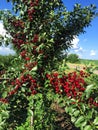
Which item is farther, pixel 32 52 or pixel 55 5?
pixel 55 5

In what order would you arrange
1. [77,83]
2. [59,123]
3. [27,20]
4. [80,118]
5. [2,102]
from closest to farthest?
1. [80,118]
2. [77,83]
3. [2,102]
4. [27,20]
5. [59,123]

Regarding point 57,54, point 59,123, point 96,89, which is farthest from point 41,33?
point 59,123

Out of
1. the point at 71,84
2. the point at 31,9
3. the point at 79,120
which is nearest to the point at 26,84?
the point at 71,84

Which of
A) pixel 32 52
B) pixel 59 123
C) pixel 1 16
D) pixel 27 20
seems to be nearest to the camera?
pixel 32 52

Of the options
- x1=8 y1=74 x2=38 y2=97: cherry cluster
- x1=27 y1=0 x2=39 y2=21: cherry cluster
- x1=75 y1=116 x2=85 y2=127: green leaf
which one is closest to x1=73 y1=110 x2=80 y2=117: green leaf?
x1=75 y1=116 x2=85 y2=127: green leaf

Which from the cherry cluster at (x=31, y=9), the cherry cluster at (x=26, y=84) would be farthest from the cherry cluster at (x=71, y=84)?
the cherry cluster at (x=31, y=9)

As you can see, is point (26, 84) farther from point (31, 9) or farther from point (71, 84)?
point (31, 9)

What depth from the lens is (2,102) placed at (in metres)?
4.73

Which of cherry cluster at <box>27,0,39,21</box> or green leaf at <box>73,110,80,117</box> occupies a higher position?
cherry cluster at <box>27,0,39,21</box>

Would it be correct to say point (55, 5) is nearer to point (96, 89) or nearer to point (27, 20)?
point (27, 20)

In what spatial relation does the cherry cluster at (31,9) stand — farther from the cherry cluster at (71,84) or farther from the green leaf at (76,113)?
the green leaf at (76,113)

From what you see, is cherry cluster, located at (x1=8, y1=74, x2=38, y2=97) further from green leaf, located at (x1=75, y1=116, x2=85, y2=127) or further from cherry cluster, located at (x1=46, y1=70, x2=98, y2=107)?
green leaf, located at (x1=75, y1=116, x2=85, y2=127)

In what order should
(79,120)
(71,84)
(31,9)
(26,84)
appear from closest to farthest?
1. (79,120)
2. (71,84)
3. (26,84)
4. (31,9)

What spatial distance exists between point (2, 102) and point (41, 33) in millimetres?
1871
